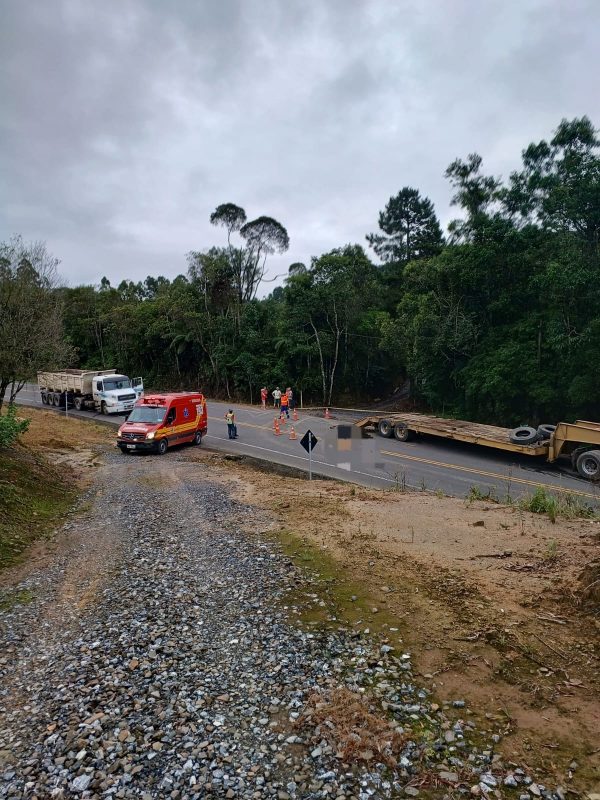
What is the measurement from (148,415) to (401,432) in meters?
11.6

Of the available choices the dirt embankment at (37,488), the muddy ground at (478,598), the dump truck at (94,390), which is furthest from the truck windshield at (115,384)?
the muddy ground at (478,598)

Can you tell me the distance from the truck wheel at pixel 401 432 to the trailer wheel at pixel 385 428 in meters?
0.29

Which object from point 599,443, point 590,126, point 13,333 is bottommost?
point 599,443

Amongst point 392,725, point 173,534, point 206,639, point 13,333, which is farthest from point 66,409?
point 392,725

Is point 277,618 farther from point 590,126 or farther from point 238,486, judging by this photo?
point 590,126

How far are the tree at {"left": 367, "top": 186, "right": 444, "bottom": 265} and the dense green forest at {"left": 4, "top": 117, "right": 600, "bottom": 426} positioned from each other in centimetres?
14

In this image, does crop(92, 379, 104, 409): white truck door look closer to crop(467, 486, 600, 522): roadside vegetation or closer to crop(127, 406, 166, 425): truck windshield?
crop(127, 406, 166, 425): truck windshield

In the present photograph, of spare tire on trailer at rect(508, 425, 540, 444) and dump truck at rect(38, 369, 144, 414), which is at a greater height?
dump truck at rect(38, 369, 144, 414)

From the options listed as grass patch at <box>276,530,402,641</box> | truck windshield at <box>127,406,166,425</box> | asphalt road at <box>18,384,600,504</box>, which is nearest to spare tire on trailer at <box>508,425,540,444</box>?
asphalt road at <box>18,384,600,504</box>

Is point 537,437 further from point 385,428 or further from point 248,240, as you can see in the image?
point 248,240

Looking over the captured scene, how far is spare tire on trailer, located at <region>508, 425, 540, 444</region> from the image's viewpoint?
1872cm

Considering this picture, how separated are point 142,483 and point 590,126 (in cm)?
2629

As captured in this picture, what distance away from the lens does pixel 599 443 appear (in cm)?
1711

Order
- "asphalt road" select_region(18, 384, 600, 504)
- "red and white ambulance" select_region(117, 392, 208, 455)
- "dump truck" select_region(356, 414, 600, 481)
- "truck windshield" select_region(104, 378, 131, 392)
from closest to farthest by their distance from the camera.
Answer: "asphalt road" select_region(18, 384, 600, 504) < "dump truck" select_region(356, 414, 600, 481) < "red and white ambulance" select_region(117, 392, 208, 455) < "truck windshield" select_region(104, 378, 131, 392)
